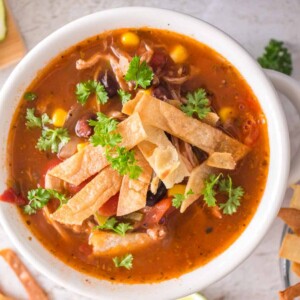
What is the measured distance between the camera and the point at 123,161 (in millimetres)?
2293


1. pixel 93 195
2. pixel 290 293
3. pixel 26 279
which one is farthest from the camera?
pixel 26 279

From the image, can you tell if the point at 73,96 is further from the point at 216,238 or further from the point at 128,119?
the point at 216,238

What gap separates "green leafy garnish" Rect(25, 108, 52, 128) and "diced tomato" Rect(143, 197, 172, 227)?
530 millimetres

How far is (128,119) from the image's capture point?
2.30 meters

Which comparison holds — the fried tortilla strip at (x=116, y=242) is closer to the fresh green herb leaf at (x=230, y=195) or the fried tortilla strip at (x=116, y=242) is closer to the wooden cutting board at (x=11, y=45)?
the fresh green herb leaf at (x=230, y=195)

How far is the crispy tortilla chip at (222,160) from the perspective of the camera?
234 centimetres

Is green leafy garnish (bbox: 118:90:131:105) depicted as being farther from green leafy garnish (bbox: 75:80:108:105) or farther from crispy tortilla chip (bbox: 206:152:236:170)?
crispy tortilla chip (bbox: 206:152:236:170)

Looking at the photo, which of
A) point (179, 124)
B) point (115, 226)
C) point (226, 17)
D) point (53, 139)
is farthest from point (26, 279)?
point (226, 17)

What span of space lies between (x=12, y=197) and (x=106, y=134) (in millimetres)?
525

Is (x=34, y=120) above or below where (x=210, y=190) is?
above

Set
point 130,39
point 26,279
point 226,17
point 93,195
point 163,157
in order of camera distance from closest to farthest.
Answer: point 163,157, point 93,195, point 130,39, point 226,17, point 26,279

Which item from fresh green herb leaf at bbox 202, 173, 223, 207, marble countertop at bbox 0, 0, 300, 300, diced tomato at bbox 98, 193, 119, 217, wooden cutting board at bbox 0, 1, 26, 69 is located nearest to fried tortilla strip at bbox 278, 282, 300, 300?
marble countertop at bbox 0, 0, 300, 300

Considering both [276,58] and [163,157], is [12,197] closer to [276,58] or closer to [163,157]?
[163,157]

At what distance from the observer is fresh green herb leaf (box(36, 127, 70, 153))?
2467 mm
